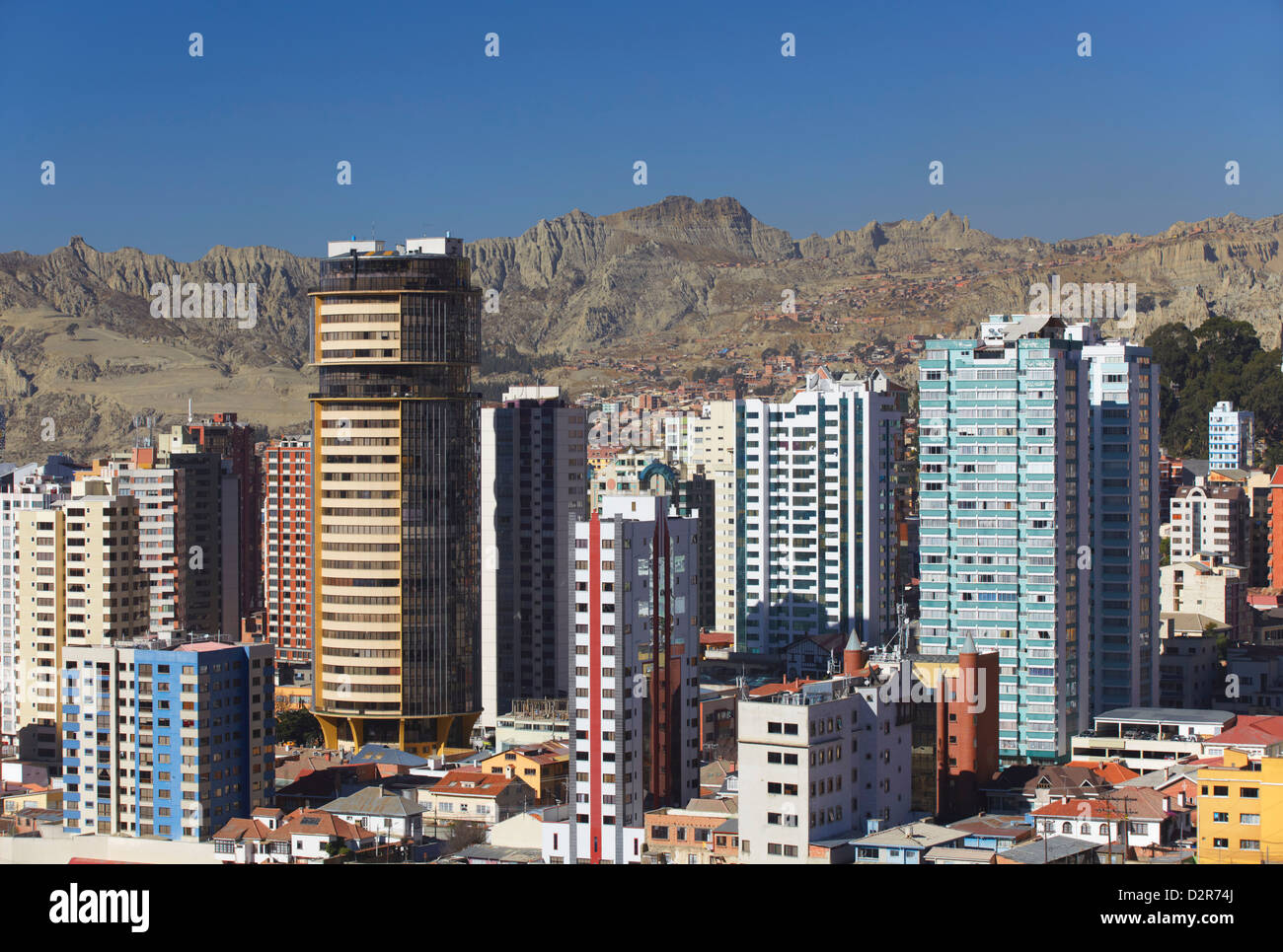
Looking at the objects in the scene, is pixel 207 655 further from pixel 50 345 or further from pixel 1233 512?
pixel 50 345

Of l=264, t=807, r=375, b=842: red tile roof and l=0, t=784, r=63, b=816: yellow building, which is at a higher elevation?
l=264, t=807, r=375, b=842: red tile roof

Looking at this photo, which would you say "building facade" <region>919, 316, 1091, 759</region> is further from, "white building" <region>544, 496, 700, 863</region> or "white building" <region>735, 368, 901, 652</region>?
"white building" <region>735, 368, 901, 652</region>

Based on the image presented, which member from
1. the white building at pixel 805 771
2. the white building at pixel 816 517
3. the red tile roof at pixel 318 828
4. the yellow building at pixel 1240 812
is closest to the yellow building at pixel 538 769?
the red tile roof at pixel 318 828

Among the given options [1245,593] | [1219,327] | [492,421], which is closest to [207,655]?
[492,421]

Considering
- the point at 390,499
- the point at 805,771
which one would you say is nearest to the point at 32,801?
the point at 390,499

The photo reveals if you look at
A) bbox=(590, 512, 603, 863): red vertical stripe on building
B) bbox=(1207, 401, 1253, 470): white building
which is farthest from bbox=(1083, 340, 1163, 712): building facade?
bbox=(1207, 401, 1253, 470): white building

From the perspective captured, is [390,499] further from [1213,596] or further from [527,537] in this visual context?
[1213,596]

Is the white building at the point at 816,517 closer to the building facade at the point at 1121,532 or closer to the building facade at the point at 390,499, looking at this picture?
the building facade at the point at 1121,532
